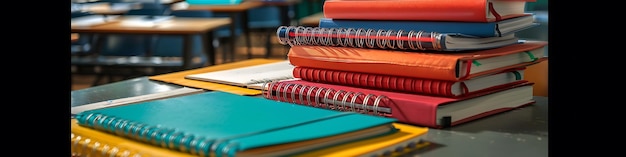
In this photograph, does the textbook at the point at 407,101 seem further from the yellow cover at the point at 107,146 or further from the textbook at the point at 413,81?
the yellow cover at the point at 107,146

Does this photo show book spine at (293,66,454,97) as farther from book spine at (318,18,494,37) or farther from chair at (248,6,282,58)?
chair at (248,6,282,58)

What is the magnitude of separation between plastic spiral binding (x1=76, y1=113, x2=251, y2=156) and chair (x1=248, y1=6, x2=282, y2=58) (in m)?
6.88

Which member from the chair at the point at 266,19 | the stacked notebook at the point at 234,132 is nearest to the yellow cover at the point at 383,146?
the stacked notebook at the point at 234,132

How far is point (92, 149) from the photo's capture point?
901 millimetres

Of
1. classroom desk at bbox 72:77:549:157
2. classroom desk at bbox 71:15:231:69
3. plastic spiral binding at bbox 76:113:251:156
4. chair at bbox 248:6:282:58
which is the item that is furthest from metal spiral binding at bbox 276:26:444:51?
chair at bbox 248:6:282:58

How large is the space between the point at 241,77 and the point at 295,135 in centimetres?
76

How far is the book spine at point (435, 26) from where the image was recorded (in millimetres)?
1123

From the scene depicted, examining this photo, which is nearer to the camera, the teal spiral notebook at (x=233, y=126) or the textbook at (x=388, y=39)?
the teal spiral notebook at (x=233, y=126)

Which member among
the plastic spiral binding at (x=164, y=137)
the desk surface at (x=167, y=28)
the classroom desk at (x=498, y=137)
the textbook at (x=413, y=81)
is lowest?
the classroom desk at (x=498, y=137)

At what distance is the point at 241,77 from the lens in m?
1.56
